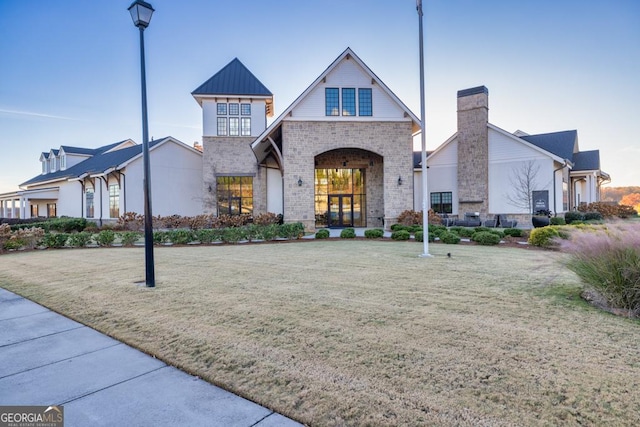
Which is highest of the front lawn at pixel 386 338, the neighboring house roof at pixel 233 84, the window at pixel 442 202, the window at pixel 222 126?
the neighboring house roof at pixel 233 84

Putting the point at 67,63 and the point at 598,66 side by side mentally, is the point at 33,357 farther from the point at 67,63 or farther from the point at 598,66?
the point at 598,66

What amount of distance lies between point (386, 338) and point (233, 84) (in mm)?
23420

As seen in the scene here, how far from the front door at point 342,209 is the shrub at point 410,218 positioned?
4.54 meters

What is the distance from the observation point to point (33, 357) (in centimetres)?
341

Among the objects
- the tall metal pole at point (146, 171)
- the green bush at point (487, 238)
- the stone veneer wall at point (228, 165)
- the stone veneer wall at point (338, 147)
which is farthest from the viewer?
the stone veneer wall at point (228, 165)

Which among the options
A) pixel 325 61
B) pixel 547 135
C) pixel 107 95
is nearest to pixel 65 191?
pixel 107 95

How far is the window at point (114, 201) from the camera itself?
23.0 m

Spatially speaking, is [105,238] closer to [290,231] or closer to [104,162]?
[290,231]

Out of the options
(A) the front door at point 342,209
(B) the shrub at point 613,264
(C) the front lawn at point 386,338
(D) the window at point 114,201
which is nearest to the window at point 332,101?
(A) the front door at point 342,209

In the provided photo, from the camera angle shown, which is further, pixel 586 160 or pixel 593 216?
pixel 586 160

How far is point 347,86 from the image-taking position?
18672 millimetres

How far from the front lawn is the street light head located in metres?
5.06

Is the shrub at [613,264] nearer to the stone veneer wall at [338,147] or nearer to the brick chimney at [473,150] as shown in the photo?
the stone veneer wall at [338,147]

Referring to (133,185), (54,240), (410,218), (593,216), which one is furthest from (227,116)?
(593,216)
